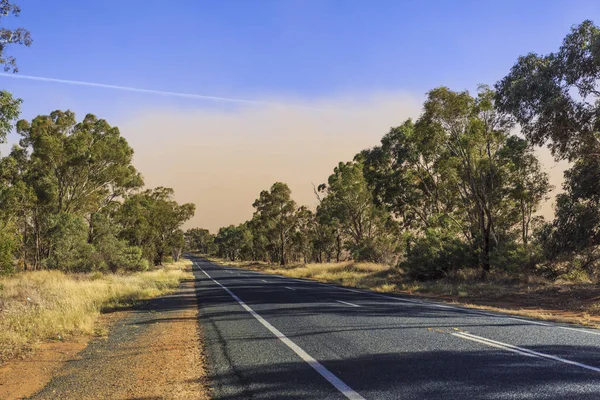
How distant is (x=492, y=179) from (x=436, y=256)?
17.6ft

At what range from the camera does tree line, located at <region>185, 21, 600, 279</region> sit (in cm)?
1452

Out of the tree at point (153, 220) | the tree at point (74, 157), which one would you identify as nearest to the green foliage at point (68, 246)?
the tree at point (74, 157)

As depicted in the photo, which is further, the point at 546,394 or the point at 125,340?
the point at 125,340

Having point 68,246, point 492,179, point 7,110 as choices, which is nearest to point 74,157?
point 68,246

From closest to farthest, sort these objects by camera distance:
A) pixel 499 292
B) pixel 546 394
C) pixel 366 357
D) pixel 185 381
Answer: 1. pixel 546 394
2. pixel 185 381
3. pixel 366 357
4. pixel 499 292

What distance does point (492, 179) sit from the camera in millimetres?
23172

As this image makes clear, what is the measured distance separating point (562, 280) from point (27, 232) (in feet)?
149

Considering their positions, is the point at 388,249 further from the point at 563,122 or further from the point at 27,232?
the point at 27,232

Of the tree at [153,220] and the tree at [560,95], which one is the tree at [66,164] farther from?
the tree at [560,95]

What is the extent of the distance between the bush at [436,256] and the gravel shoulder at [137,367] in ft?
52.7

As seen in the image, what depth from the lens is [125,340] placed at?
28.0ft

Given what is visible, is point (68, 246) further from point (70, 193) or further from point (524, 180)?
point (524, 180)

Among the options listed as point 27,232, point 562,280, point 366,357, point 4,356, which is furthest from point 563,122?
point 27,232

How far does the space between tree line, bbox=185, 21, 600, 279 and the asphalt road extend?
8.31 metres
